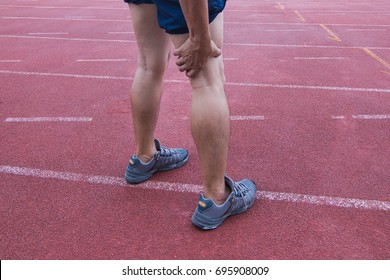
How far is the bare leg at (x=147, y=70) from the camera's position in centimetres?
221

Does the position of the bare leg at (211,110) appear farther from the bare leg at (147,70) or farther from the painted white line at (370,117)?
the painted white line at (370,117)

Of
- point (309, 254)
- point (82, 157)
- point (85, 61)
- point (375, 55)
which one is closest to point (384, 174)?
point (309, 254)

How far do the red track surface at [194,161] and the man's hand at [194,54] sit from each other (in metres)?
0.83

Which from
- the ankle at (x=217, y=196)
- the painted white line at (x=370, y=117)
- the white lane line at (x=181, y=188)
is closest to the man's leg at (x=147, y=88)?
the white lane line at (x=181, y=188)

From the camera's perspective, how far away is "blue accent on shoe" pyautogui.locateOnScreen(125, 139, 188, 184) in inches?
99.3

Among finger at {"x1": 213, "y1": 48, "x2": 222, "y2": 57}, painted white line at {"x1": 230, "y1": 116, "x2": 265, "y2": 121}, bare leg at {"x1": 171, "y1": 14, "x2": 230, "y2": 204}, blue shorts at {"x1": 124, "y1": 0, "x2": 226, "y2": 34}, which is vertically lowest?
painted white line at {"x1": 230, "y1": 116, "x2": 265, "y2": 121}

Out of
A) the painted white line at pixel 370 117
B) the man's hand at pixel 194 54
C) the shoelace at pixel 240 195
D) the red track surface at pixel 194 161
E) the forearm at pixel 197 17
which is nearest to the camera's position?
the forearm at pixel 197 17

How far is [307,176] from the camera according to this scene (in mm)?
2646

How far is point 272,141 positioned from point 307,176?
1.91 ft

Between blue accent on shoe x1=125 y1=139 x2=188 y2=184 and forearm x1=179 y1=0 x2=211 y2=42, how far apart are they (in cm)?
99

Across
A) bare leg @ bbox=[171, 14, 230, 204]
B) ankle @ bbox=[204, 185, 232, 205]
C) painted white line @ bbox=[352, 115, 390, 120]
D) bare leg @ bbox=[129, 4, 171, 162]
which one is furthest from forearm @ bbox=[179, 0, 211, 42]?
painted white line @ bbox=[352, 115, 390, 120]

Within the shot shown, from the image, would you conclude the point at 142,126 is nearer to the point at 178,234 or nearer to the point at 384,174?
the point at 178,234

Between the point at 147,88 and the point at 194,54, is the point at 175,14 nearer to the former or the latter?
the point at 194,54

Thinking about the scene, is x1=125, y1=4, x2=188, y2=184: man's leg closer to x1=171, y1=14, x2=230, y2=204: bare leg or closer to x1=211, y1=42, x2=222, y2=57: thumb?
x1=171, y1=14, x2=230, y2=204: bare leg
